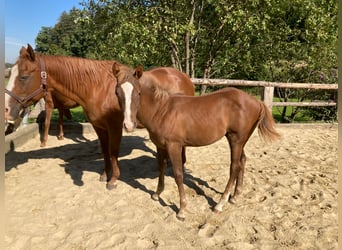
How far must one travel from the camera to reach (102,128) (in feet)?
11.3

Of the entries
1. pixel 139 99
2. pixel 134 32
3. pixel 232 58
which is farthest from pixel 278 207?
pixel 232 58

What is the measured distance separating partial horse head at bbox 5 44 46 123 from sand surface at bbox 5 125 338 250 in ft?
3.41

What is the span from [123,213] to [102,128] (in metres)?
1.10

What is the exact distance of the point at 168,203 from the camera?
10.2 ft

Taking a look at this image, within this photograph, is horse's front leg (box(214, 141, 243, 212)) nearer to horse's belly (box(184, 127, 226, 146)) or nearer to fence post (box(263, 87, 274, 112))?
horse's belly (box(184, 127, 226, 146))

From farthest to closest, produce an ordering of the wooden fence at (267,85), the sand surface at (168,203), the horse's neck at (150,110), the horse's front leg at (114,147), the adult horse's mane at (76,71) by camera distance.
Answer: the wooden fence at (267,85) < the horse's front leg at (114,147) < the adult horse's mane at (76,71) < the horse's neck at (150,110) < the sand surface at (168,203)

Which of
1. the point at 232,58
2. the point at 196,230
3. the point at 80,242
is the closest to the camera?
the point at 80,242

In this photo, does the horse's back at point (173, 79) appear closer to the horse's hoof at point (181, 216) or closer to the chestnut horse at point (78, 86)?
the chestnut horse at point (78, 86)

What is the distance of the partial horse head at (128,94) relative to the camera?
242 centimetres

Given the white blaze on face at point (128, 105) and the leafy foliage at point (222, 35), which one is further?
the leafy foliage at point (222, 35)

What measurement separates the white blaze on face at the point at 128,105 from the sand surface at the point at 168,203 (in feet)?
3.11

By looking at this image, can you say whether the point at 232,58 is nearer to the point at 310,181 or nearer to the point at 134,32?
the point at 134,32

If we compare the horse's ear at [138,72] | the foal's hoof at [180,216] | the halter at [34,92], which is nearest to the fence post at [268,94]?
the foal's hoof at [180,216]

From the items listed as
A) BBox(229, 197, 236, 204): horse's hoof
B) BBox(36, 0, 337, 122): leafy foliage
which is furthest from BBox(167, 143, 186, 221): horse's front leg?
BBox(36, 0, 337, 122): leafy foliage
